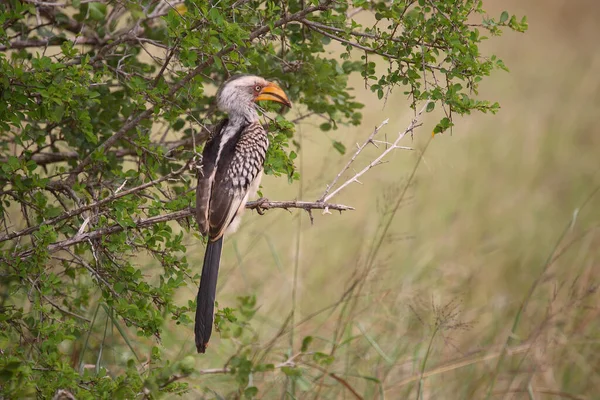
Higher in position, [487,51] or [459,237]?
[487,51]

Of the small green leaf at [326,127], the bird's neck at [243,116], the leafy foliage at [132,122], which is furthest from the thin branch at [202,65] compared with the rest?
the small green leaf at [326,127]

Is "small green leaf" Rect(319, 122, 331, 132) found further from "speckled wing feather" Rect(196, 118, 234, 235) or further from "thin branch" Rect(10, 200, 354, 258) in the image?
"thin branch" Rect(10, 200, 354, 258)

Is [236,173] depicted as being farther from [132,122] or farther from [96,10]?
[96,10]

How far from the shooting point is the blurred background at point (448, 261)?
367 centimetres

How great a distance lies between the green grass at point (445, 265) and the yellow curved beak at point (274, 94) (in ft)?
1.10

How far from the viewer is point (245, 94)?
3.45m

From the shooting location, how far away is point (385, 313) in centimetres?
400

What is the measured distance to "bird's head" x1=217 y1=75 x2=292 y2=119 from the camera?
3311mm

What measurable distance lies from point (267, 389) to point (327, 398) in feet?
0.98

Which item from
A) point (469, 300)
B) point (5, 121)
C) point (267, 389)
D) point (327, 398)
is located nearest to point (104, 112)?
point (5, 121)

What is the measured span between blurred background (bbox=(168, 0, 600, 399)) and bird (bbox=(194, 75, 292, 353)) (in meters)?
0.33

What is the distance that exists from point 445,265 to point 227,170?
221cm

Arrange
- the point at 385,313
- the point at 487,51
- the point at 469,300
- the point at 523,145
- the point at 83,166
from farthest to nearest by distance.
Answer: the point at 487,51, the point at 523,145, the point at 469,300, the point at 385,313, the point at 83,166

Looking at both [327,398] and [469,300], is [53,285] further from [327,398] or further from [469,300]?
[469,300]
